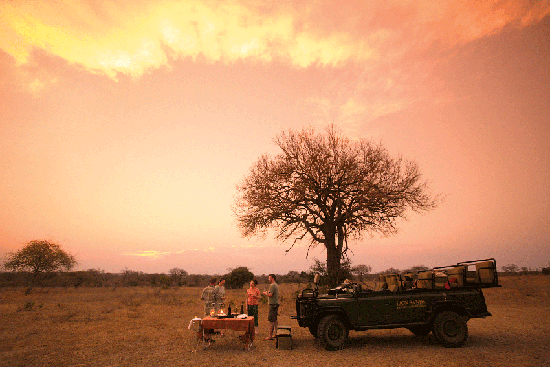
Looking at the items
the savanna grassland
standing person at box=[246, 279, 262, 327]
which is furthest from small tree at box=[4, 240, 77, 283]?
standing person at box=[246, 279, 262, 327]

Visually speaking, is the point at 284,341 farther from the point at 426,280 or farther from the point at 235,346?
the point at 426,280

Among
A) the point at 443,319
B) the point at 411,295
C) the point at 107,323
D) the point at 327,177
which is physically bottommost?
the point at 107,323

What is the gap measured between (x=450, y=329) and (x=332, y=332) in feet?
11.6

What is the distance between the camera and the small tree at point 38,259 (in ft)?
176

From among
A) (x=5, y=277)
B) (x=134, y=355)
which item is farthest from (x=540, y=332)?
(x=5, y=277)

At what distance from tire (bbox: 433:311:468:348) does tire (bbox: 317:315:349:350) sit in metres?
2.73

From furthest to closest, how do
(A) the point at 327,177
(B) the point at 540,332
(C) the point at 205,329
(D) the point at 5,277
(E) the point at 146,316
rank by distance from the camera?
(D) the point at 5,277 < (A) the point at 327,177 < (E) the point at 146,316 < (B) the point at 540,332 < (C) the point at 205,329

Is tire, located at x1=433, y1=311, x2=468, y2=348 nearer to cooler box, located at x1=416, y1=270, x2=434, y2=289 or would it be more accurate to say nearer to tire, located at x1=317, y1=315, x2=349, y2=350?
cooler box, located at x1=416, y1=270, x2=434, y2=289

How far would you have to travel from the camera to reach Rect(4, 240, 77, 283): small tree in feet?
176

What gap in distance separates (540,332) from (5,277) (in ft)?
264

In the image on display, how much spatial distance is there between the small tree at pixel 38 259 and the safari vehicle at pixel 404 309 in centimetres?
5843

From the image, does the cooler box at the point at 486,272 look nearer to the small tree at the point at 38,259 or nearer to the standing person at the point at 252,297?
the standing person at the point at 252,297

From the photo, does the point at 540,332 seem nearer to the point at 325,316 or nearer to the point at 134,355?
the point at 325,316

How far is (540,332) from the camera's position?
11953 millimetres
